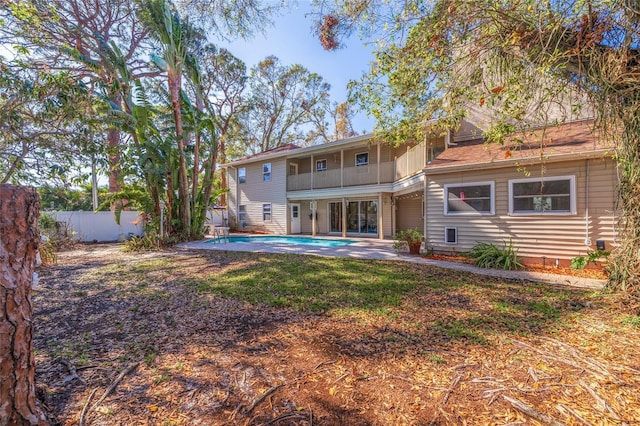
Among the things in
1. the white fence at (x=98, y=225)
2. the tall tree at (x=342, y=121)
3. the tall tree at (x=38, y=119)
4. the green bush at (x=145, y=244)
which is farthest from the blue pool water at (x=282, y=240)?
the tall tree at (x=342, y=121)

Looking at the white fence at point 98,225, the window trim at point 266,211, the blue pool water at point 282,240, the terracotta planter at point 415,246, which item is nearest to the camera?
the terracotta planter at point 415,246

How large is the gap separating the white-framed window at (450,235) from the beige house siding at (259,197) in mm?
10352

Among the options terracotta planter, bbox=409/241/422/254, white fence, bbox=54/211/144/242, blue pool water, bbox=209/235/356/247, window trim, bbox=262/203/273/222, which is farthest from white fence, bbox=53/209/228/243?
terracotta planter, bbox=409/241/422/254

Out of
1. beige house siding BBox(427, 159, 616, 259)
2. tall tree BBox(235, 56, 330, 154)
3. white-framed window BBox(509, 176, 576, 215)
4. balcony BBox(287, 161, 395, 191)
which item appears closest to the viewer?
beige house siding BBox(427, 159, 616, 259)

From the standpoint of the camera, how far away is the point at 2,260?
169 cm

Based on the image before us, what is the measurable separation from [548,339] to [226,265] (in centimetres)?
702

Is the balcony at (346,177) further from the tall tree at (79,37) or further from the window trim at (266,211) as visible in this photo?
the tall tree at (79,37)

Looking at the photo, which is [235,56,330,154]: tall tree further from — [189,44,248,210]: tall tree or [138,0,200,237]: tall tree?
[138,0,200,237]: tall tree

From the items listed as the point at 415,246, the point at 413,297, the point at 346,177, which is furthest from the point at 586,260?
the point at 346,177

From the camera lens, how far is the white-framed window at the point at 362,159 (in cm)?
1538

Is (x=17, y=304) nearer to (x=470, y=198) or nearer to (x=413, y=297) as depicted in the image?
(x=413, y=297)

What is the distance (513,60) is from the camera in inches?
194

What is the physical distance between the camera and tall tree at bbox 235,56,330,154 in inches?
913

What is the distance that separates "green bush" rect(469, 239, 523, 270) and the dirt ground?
8.69ft
